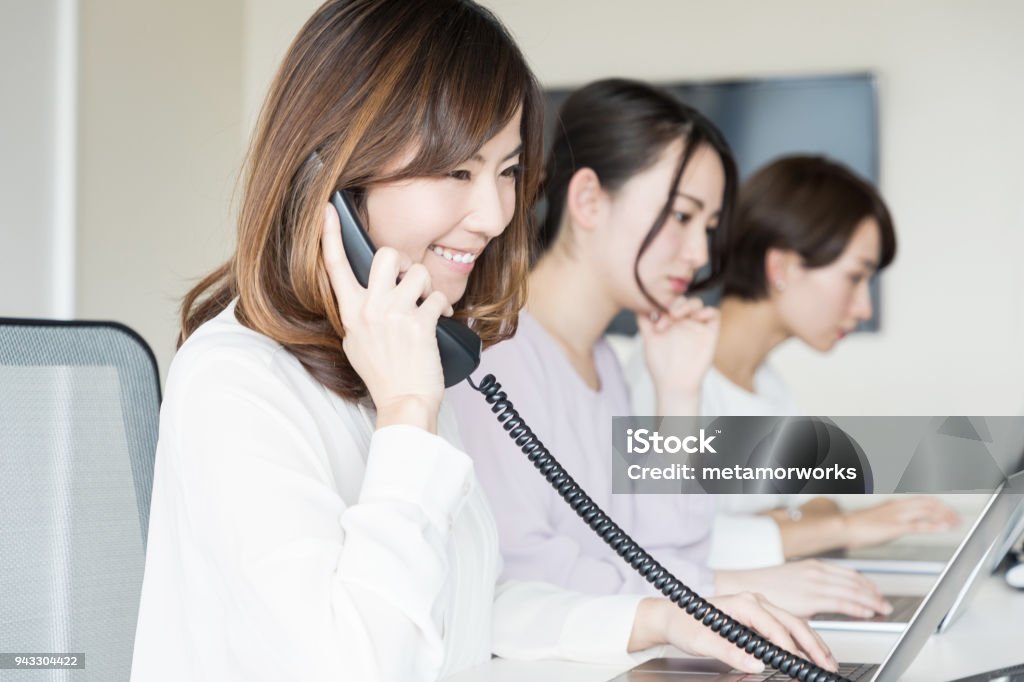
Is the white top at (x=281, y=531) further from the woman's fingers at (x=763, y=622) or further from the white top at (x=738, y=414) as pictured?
the white top at (x=738, y=414)

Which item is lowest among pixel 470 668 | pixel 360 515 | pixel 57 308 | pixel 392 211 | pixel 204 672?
pixel 57 308

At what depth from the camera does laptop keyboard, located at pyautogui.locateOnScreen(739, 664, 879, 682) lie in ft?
3.46

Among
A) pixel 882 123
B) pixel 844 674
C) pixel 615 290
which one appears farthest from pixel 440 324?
pixel 882 123

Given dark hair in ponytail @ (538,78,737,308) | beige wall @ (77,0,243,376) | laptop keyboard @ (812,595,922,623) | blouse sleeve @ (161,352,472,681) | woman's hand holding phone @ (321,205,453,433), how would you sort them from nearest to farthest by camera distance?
blouse sleeve @ (161,352,472,681) → woman's hand holding phone @ (321,205,453,433) → laptop keyboard @ (812,595,922,623) → dark hair in ponytail @ (538,78,737,308) → beige wall @ (77,0,243,376)

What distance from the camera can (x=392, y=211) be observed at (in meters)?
1.07

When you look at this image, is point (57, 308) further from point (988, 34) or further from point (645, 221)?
point (988, 34)

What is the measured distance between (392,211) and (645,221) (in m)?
1.10

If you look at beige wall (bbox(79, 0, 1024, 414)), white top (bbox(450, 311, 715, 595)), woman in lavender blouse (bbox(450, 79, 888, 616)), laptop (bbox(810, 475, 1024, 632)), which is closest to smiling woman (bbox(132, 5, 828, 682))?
laptop (bbox(810, 475, 1024, 632))

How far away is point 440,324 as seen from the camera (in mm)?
1073

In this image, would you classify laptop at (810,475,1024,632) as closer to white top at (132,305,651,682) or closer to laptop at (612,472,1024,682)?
laptop at (612,472,1024,682)

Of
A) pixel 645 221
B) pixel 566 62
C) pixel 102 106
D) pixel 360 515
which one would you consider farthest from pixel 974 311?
pixel 360 515

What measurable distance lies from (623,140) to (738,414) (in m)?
0.74

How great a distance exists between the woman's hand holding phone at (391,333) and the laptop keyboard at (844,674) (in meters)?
0.39

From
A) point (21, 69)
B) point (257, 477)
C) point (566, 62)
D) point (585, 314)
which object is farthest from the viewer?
point (566, 62)
